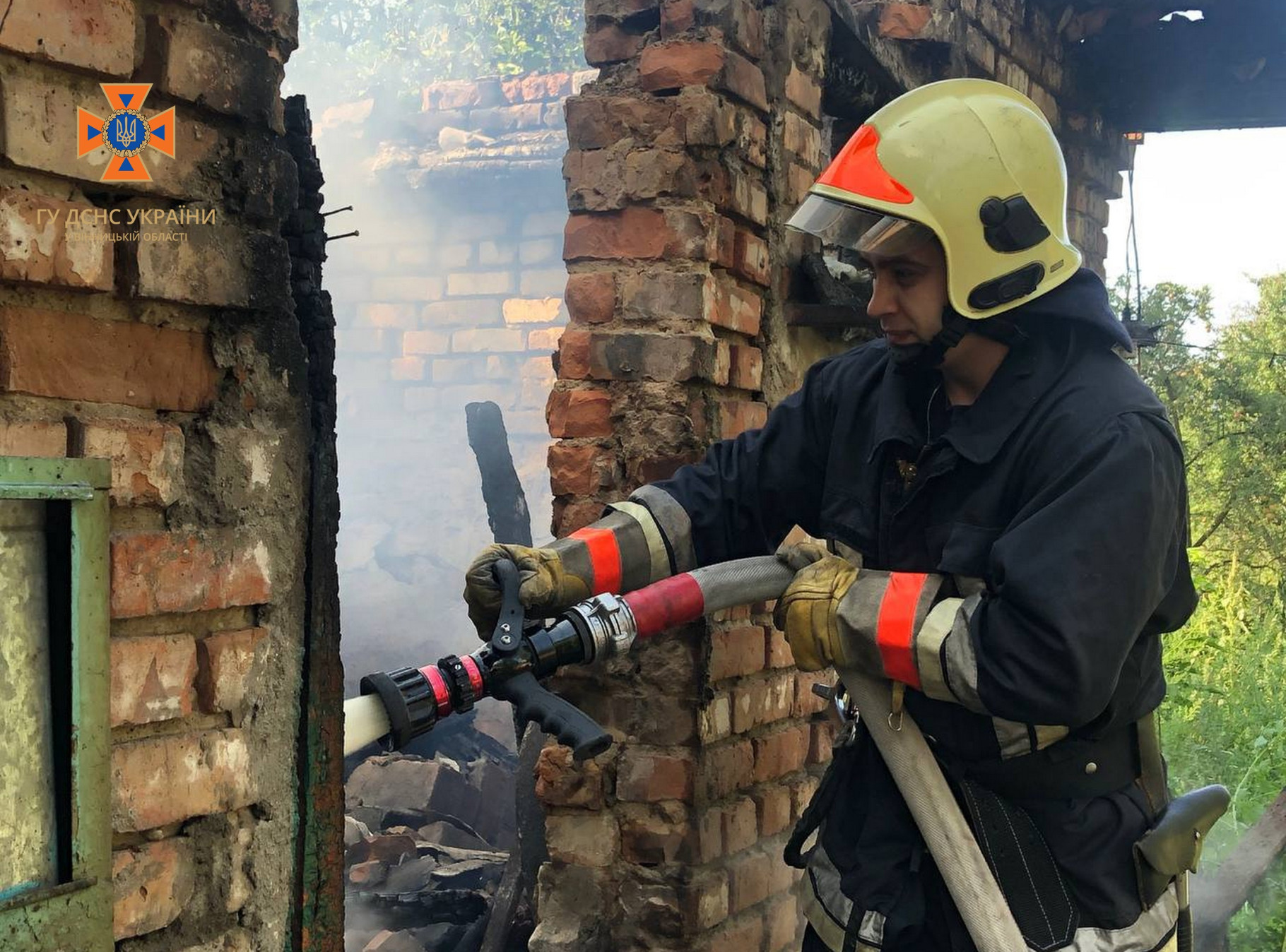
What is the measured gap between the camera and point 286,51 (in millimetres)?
1619

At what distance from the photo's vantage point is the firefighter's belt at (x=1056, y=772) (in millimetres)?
2033

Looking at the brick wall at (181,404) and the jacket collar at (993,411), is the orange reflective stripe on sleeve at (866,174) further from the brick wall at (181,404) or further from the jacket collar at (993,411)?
the brick wall at (181,404)

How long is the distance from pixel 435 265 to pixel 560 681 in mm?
9416

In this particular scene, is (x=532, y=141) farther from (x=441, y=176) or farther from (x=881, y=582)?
(x=881, y=582)

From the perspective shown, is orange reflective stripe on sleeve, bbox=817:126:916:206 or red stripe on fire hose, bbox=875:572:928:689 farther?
orange reflective stripe on sleeve, bbox=817:126:916:206

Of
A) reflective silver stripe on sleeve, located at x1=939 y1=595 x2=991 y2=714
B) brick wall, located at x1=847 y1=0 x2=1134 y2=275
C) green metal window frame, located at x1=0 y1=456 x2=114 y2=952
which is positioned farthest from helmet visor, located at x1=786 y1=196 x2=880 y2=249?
brick wall, located at x1=847 y1=0 x2=1134 y2=275

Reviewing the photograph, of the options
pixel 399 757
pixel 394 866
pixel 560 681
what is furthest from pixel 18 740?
pixel 399 757

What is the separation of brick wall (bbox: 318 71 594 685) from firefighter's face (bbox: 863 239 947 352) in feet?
28.8

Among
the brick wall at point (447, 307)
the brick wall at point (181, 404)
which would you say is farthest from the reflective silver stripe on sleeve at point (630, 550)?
the brick wall at point (447, 307)

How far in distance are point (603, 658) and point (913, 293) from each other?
85 cm

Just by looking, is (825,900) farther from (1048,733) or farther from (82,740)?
(82,740)

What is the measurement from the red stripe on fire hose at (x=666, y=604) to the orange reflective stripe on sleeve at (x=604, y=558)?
11 centimetres

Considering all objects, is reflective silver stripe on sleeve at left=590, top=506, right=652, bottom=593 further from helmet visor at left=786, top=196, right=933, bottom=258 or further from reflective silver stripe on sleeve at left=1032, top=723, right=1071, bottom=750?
reflective silver stripe on sleeve at left=1032, top=723, right=1071, bottom=750

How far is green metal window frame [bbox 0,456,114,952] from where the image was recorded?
50.1 inches
